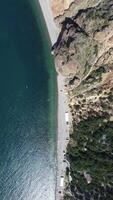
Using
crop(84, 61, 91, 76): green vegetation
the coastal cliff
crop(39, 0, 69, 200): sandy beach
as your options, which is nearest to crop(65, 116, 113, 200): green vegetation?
the coastal cliff

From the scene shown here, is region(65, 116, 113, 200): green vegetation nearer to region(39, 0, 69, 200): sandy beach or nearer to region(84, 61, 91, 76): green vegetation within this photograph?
region(39, 0, 69, 200): sandy beach

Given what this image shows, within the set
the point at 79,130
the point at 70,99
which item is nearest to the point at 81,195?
the point at 79,130

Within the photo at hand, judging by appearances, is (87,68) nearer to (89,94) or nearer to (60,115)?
(89,94)

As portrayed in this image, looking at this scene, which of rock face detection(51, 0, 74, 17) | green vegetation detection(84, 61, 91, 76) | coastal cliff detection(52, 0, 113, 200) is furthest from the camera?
rock face detection(51, 0, 74, 17)

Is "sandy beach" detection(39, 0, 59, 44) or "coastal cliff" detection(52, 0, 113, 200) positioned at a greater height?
"sandy beach" detection(39, 0, 59, 44)

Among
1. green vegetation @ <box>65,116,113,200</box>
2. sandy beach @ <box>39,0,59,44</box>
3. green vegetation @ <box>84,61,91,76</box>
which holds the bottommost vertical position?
green vegetation @ <box>65,116,113,200</box>

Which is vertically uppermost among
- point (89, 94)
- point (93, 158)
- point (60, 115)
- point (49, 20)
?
point (49, 20)

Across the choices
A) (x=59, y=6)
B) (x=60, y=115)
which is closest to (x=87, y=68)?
(x=60, y=115)
